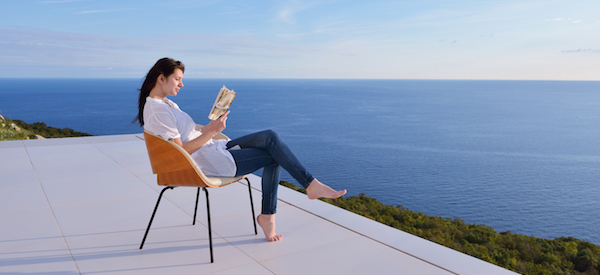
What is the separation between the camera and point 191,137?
2.01 metres

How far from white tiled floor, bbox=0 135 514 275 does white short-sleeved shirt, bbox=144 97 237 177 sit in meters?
0.42

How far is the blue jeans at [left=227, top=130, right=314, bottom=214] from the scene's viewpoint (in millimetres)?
1942

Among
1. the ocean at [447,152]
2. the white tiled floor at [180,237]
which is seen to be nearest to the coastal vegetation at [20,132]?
the white tiled floor at [180,237]

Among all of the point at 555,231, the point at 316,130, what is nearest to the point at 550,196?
the point at 555,231

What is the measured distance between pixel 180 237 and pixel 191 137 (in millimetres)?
598

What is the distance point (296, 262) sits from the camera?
188 centimetres

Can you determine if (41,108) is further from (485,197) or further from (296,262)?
(296,262)

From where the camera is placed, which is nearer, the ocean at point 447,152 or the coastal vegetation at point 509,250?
the coastal vegetation at point 509,250

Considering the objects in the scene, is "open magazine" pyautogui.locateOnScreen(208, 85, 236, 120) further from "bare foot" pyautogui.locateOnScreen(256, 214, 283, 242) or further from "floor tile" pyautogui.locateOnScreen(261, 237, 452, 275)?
"floor tile" pyautogui.locateOnScreen(261, 237, 452, 275)

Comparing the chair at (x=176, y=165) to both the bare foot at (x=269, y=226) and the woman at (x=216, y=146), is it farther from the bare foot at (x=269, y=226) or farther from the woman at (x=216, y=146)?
the bare foot at (x=269, y=226)

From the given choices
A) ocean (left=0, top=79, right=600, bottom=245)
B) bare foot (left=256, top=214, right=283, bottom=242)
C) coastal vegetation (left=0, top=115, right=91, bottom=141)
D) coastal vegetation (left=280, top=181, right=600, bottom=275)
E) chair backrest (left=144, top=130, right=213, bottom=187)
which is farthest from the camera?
ocean (left=0, top=79, right=600, bottom=245)

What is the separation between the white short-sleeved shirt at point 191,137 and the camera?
1.81 metres

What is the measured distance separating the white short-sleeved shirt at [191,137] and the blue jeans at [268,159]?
59 mm

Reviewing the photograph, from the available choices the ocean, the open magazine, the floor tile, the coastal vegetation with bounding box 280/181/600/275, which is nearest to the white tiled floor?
the floor tile
